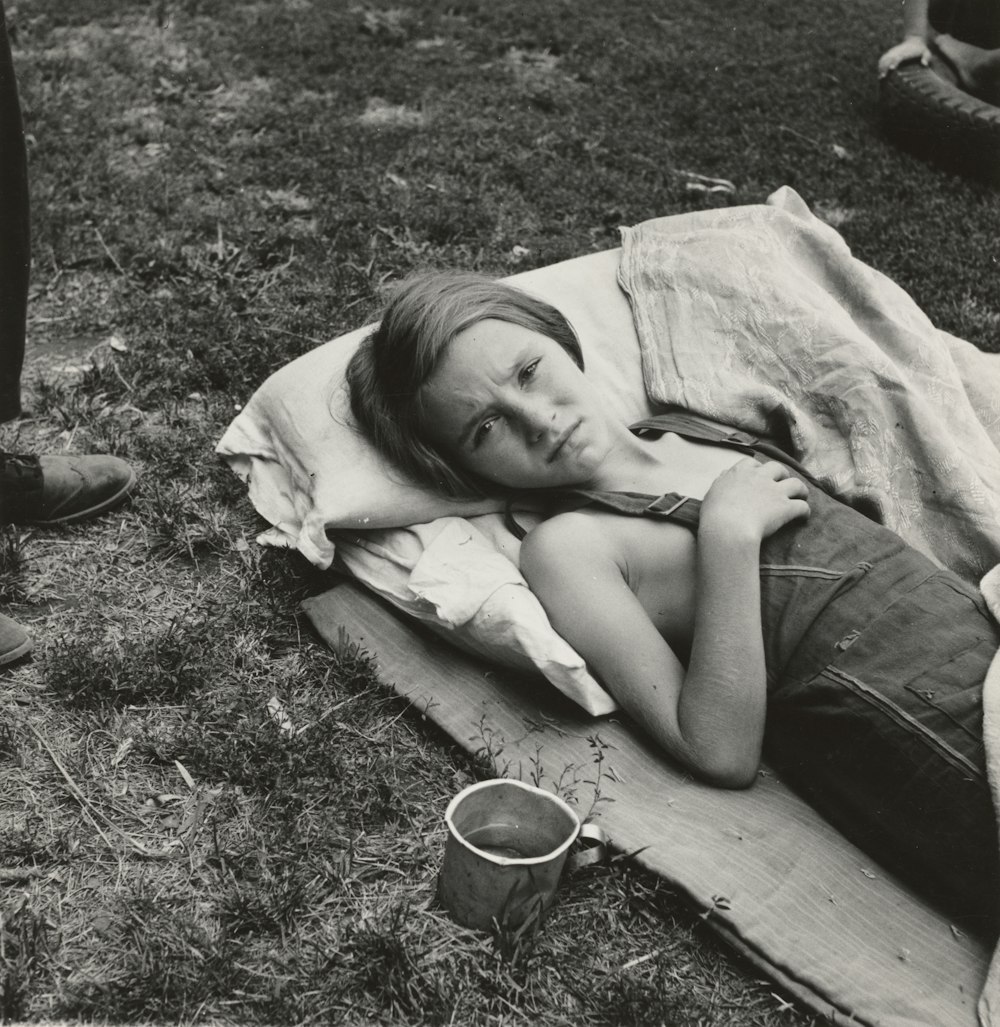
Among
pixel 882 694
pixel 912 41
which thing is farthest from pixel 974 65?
pixel 882 694

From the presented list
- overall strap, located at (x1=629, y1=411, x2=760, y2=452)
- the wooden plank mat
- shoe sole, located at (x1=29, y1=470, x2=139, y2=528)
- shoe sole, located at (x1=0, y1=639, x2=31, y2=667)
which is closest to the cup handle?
the wooden plank mat

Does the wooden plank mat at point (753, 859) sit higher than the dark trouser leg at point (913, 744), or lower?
lower

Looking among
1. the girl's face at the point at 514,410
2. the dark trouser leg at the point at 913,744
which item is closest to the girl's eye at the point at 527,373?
the girl's face at the point at 514,410

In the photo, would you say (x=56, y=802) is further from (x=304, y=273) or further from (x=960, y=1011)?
(x=304, y=273)

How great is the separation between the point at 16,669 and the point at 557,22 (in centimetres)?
661

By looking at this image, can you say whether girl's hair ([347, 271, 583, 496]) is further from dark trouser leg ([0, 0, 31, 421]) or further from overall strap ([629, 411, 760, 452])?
dark trouser leg ([0, 0, 31, 421])

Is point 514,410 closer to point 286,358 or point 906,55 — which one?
point 286,358

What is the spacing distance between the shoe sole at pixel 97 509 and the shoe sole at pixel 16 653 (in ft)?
1.86

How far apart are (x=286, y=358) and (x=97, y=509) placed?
40.8 inches

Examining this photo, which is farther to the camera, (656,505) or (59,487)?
(59,487)

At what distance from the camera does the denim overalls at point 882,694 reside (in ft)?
7.09

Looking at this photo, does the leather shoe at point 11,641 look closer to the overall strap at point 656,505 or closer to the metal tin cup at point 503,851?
the metal tin cup at point 503,851

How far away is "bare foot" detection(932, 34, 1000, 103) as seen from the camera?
5949 mm

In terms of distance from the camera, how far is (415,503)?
2875 mm
